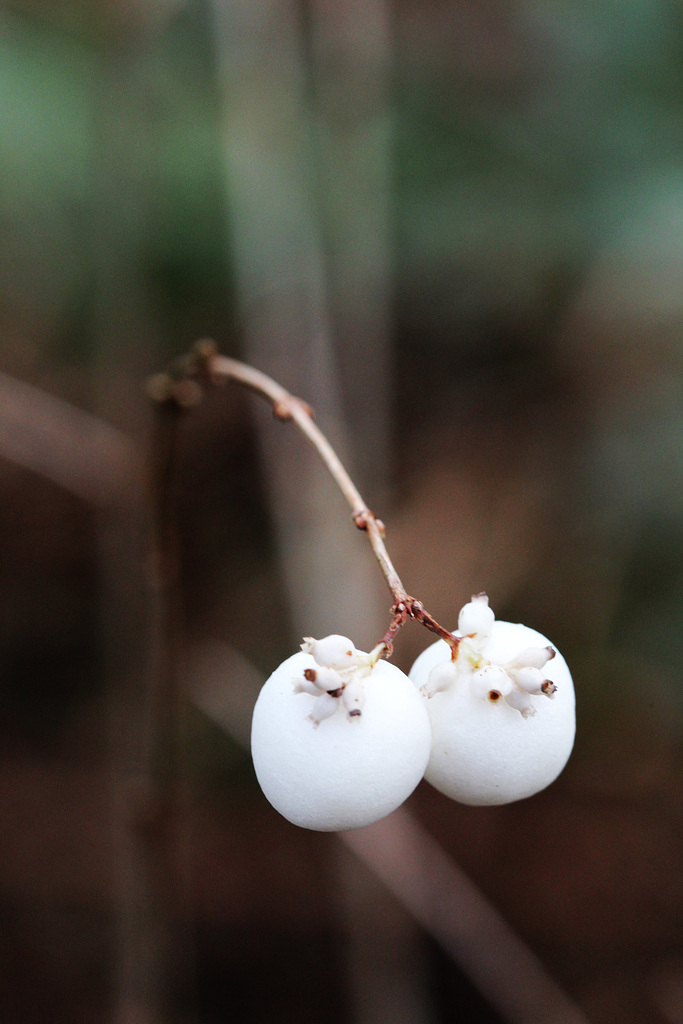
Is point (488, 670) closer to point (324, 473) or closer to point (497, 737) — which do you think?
A: point (497, 737)

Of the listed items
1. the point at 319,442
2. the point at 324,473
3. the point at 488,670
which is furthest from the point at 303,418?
the point at 324,473

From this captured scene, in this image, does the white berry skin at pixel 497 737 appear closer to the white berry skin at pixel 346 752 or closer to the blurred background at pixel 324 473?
the white berry skin at pixel 346 752

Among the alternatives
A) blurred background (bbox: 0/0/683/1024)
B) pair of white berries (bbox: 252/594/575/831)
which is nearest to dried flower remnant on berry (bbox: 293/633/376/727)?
pair of white berries (bbox: 252/594/575/831)

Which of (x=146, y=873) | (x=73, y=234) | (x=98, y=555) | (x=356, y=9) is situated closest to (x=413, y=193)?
(x=356, y=9)

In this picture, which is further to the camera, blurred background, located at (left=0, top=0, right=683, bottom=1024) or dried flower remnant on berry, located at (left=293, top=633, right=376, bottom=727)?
blurred background, located at (left=0, top=0, right=683, bottom=1024)

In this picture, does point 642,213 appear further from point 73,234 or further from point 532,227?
point 73,234

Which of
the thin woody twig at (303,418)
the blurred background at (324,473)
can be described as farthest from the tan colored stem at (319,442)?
the blurred background at (324,473)

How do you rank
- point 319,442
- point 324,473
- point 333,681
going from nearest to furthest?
point 333,681 < point 319,442 < point 324,473

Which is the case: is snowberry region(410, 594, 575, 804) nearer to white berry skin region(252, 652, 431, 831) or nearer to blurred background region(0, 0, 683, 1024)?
white berry skin region(252, 652, 431, 831)
